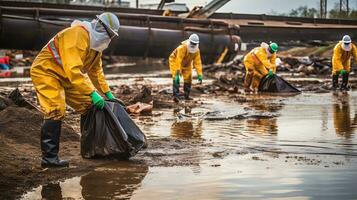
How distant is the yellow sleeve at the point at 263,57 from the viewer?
1697cm

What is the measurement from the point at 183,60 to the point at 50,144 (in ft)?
29.1

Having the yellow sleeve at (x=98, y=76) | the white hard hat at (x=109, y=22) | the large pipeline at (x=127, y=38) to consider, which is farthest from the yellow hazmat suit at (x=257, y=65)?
the white hard hat at (x=109, y=22)

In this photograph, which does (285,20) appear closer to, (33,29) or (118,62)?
(118,62)

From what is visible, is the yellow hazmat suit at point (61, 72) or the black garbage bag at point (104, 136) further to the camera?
the black garbage bag at point (104, 136)

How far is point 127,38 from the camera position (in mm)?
27688

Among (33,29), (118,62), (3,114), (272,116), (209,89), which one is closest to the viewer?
(3,114)

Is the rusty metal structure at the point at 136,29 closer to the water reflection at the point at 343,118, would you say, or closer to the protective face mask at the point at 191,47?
the protective face mask at the point at 191,47

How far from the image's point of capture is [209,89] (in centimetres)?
1770

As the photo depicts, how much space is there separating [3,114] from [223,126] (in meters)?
3.51

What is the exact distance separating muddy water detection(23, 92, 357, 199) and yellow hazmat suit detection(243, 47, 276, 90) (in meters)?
6.72

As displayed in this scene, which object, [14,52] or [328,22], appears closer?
[14,52]

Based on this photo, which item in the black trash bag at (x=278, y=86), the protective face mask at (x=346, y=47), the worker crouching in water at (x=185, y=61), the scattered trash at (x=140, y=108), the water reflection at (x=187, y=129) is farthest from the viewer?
the protective face mask at (x=346, y=47)

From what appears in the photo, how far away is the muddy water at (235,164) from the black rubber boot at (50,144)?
42 cm

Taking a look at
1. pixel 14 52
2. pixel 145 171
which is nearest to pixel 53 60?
pixel 145 171
